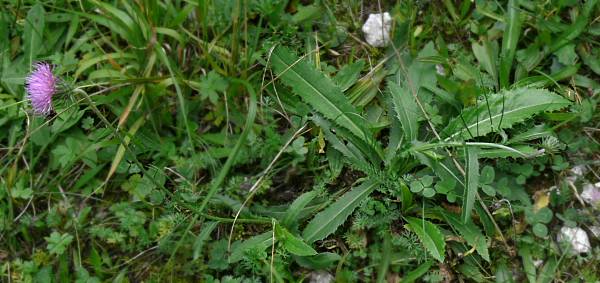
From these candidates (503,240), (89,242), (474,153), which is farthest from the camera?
(89,242)

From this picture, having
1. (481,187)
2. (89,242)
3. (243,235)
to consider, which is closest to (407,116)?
(481,187)

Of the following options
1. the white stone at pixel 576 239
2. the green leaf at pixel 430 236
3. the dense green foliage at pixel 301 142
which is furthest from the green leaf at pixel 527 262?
the green leaf at pixel 430 236

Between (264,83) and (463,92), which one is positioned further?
(264,83)

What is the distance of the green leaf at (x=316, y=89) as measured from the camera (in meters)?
2.48

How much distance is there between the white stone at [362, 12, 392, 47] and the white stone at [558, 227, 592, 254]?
1.13 metres

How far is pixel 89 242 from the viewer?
2.62 metres

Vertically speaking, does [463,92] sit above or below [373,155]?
above

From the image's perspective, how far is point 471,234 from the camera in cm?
233

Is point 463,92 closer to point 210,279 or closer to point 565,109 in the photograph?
point 565,109

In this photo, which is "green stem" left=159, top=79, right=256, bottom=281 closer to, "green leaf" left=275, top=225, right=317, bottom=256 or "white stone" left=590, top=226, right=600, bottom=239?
"green leaf" left=275, top=225, right=317, bottom=256

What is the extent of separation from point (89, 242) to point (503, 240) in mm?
1810

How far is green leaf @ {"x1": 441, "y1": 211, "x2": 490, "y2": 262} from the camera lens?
7.57 ft

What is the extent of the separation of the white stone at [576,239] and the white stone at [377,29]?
1132 millimetres

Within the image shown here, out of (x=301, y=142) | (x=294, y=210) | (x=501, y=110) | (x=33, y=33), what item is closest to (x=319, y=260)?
(x=294, y=210)
